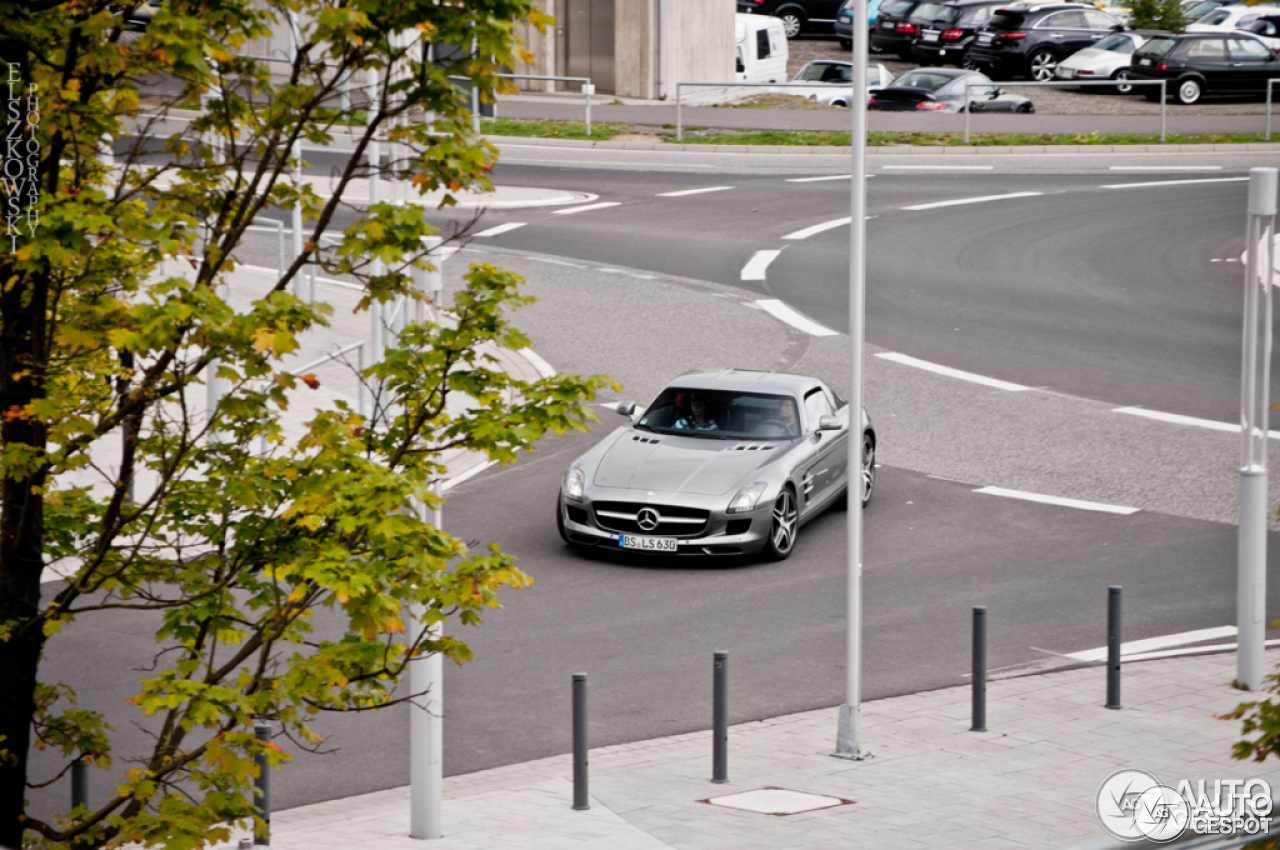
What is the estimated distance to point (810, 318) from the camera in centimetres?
2278

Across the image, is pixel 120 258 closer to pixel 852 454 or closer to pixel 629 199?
pixel 852 454

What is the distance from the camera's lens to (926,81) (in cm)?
4000

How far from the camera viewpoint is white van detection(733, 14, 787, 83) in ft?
155

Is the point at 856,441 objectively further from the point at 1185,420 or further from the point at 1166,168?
the point at 1166,168

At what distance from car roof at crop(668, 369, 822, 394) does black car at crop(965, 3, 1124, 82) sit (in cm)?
3454

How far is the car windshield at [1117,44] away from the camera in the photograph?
45.7m

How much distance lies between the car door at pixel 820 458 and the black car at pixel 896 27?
39374mm

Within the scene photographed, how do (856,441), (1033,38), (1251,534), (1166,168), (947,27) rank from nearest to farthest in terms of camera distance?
(856,441) < (1251,534) < (1166,168) < (1033,38) < (947,27)

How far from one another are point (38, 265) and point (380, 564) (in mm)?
1510

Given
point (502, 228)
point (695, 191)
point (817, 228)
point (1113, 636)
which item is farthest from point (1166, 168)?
point (1113, 636)

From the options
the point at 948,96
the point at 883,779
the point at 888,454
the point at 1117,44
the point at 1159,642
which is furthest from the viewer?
the point at 1117,44

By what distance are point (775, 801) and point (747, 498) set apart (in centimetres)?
482

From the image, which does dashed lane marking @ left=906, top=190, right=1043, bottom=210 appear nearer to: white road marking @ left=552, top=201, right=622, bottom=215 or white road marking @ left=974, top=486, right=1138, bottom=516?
white road marking @ left=552, top=201, right=622, bottom=215

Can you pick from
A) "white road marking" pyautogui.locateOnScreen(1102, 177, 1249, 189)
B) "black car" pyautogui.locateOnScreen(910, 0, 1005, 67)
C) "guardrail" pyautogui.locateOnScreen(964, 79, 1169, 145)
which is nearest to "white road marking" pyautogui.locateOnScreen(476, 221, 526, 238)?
"guardrail" pyautogui.locateOnScreen(964, 79, 1169, 145)
